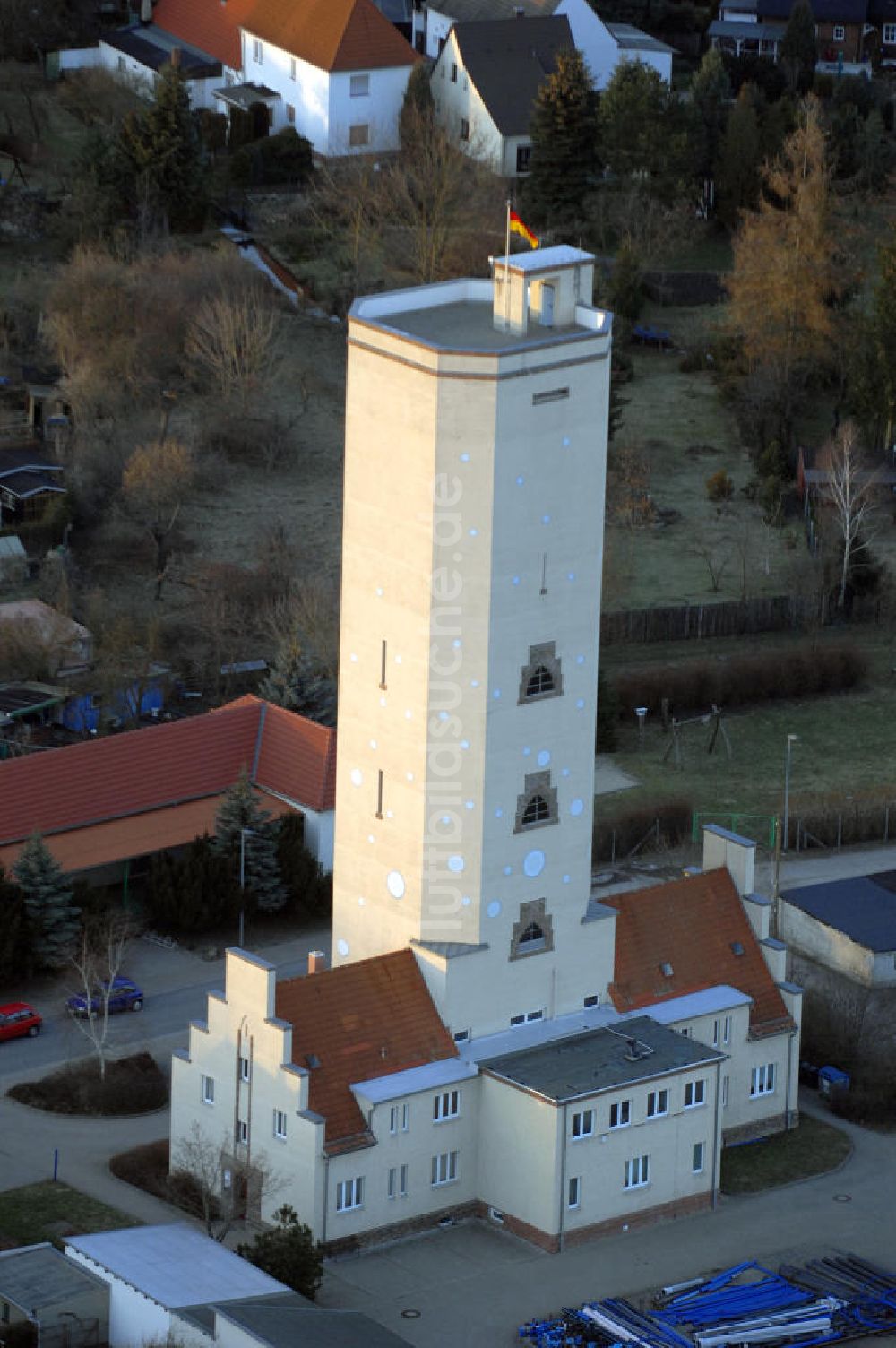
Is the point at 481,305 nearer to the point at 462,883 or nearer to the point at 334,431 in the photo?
the point at 462,883

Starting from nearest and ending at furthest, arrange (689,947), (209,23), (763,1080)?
1. (689,947)
2. (763,1080)
3. (209,23)

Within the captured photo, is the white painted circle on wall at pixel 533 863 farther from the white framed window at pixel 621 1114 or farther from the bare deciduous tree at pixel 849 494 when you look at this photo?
Result: the bare deciduous tree at pixel 849 494

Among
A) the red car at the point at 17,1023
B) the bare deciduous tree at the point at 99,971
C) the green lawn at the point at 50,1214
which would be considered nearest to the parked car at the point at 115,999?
the bare deciduous tree at the point at 99,971

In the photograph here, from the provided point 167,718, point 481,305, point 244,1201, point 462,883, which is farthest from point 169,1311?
point 167,718

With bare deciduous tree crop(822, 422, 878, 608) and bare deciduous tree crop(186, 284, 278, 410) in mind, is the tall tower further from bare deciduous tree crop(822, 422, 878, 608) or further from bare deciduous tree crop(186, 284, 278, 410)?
bare deciduous tree crop(186, 284, 278, 410)

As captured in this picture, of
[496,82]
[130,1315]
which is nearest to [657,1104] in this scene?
[130,1315]

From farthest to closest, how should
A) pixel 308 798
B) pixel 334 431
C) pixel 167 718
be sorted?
pixel 334 431, pixel 167 718, pixel 308 798

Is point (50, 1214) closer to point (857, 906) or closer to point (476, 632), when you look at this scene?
point (476, 632)
